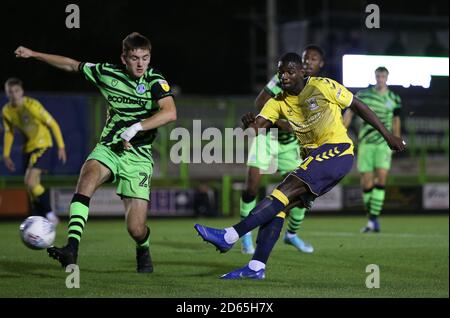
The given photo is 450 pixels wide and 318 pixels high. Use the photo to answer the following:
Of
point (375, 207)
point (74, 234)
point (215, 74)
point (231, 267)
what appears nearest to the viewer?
point (74, 234)

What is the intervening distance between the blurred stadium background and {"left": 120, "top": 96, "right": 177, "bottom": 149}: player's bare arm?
118 inches

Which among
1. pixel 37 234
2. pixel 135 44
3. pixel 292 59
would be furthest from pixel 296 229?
pixel 37 234

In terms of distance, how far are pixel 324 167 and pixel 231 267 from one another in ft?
6.78

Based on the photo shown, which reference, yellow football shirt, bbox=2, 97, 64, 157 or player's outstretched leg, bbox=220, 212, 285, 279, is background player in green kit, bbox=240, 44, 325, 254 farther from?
yellow football shirt, bbox=2, 97, 64, 157

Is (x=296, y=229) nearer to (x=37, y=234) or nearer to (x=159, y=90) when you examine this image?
(x=159, y=90)

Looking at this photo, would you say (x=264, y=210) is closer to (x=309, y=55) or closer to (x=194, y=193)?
(x=309, y=55)

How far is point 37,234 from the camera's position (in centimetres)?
838

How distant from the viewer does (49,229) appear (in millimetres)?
8492

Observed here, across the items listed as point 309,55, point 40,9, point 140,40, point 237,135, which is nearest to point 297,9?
point 40,9

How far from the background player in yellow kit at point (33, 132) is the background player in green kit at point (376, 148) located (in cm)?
497

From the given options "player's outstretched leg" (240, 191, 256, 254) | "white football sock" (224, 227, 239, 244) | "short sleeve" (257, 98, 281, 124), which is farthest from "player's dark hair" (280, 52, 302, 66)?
"player's outstretched leg" (240, 191, 256, 254)

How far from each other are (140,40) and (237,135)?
14.5 meters

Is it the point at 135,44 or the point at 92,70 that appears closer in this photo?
the point at 135,44

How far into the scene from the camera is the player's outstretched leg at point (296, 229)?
38.7 ft
